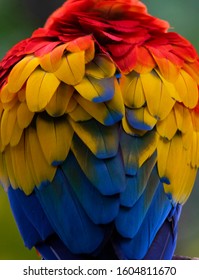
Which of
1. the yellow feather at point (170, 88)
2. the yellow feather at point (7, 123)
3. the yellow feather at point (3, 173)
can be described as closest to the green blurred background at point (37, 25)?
the yellow feather at point (3, 173)

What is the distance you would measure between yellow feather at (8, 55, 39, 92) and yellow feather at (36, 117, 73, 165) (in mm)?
106

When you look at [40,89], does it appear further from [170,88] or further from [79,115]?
[170,88]

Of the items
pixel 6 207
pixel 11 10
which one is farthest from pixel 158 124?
pixel 11 10

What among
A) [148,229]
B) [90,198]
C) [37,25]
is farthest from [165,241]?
[37,25]

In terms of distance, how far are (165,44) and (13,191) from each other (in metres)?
0.50

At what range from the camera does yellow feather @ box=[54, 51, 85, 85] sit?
6.32 feet

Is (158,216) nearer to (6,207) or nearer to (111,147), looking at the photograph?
(111,147)

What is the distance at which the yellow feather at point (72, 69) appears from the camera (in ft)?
6.32

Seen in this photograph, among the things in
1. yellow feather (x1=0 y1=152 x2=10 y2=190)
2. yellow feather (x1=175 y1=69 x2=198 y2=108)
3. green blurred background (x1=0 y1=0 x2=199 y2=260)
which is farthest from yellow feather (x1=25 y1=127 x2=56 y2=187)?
green blurred background (x1=0 y1=0 x2=199 y2=260)

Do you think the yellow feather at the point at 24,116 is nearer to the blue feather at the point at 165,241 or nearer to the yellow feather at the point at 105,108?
the yellow feather at the point at 105,108

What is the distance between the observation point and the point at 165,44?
2.11 meters

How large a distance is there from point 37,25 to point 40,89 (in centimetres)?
125

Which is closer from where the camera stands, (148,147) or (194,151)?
(148,147)

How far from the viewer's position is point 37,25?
10.3ft
